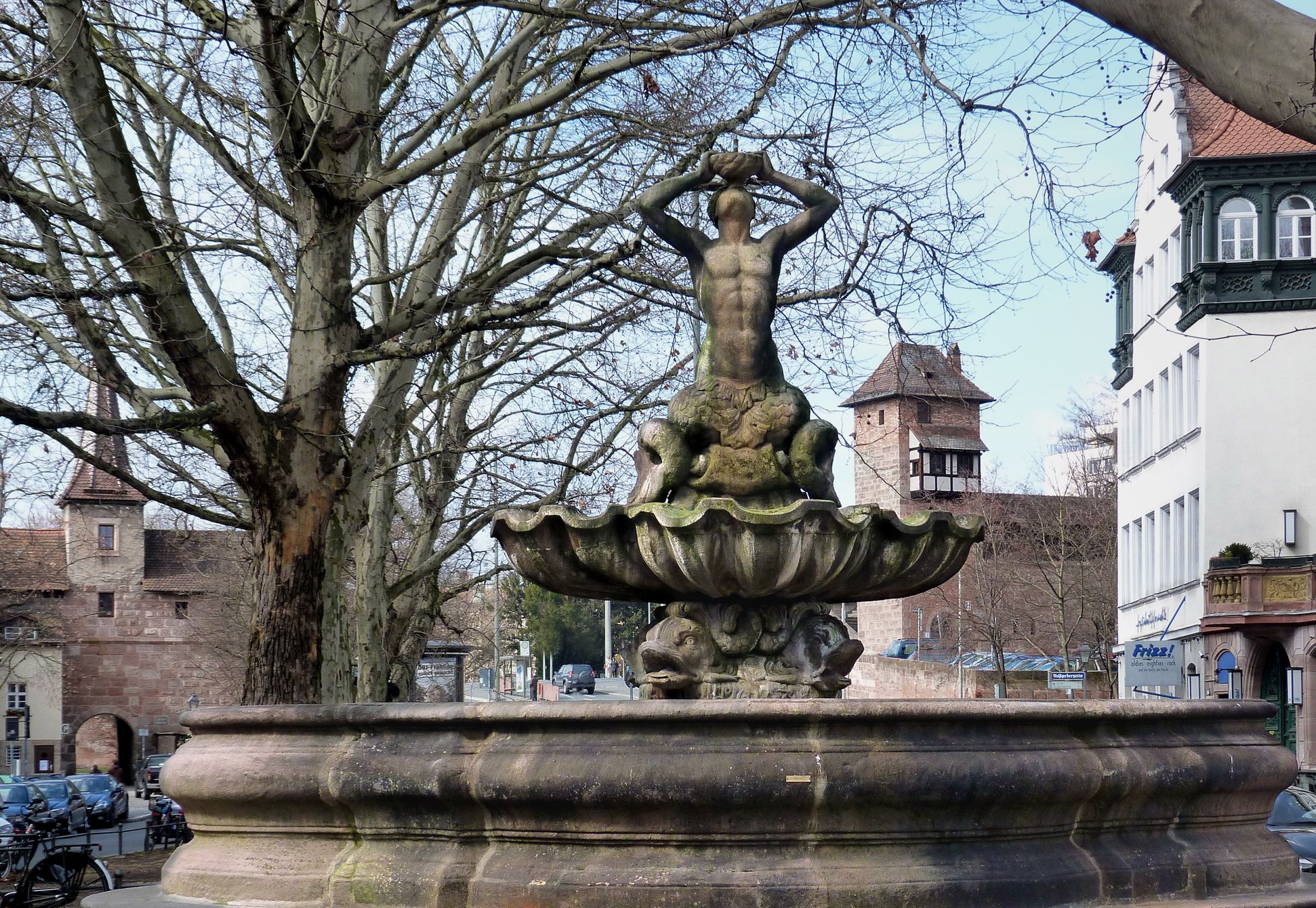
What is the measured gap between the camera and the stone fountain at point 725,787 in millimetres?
5609

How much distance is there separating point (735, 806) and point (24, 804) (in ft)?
89.6

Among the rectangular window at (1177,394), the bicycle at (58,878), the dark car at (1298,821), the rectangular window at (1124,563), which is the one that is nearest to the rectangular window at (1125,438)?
the rectangular window at (1124,563)

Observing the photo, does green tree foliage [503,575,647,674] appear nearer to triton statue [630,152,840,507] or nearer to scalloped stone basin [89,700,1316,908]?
triton statue [630,152,840,507]

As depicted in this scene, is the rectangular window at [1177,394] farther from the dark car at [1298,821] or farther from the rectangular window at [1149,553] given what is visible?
the dark car at [1298,821]

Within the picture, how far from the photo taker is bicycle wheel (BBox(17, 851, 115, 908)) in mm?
14547

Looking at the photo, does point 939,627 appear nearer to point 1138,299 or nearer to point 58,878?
point 1138,299

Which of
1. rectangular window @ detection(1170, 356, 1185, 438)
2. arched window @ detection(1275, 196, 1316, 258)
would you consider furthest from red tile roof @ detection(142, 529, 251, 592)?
arched window @ detection(1275, 196, 1316, 258)

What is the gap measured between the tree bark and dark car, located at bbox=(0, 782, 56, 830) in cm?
2213

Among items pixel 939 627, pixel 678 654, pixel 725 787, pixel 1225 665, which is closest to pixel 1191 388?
pixel 1225 665

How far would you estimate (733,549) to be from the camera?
735 cm

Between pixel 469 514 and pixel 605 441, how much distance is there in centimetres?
363

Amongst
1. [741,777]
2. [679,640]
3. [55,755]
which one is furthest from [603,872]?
[55,755]

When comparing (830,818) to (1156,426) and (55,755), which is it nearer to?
(1156,426)

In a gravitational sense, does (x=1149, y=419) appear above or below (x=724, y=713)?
above
